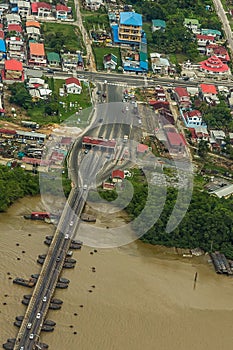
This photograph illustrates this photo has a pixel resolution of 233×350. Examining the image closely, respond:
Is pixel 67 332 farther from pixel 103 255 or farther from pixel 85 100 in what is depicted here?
pixel 85 100

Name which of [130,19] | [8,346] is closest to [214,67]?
[130,19]

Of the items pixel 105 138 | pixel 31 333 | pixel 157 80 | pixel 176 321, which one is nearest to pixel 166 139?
pixel 105 138

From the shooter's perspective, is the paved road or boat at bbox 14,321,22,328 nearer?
boat at bbox 14,321,22,328

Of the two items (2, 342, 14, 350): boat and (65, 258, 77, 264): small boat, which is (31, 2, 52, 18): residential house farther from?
(2, 342, 14, 350): boat

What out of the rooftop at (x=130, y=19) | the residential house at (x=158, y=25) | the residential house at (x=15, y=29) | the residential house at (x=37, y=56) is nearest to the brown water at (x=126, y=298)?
the residential house at (x=37, y=56)

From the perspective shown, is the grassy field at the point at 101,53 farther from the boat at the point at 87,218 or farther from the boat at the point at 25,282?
the boat at the point at 25,282

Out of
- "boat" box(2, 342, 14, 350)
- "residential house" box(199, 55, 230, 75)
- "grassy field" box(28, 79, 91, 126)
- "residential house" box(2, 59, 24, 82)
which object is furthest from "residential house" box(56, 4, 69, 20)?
"boat" box(2, 342, 14, 350)

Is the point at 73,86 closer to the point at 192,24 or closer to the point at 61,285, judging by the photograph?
the point at 192,24
